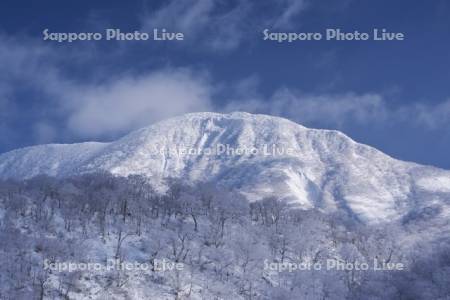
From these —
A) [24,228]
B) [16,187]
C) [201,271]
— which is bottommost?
[201,271]

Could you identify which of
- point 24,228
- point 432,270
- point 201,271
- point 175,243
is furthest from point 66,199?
point 432,270

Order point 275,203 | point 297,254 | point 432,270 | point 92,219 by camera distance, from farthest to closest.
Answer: point 275,203, point 297,254, point 92,219, point 432,270

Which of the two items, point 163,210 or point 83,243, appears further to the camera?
point 163,210

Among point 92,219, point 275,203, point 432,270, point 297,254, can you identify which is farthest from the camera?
point 275,203

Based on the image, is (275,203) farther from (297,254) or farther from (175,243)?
(175,243)

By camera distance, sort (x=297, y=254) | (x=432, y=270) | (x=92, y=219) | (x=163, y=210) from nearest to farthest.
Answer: (x=432, y=270) → (x=92, y=219) → (x=297, y=254) → (x=163, y=210)

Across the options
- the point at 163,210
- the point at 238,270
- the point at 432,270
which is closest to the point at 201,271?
the point at 238,270

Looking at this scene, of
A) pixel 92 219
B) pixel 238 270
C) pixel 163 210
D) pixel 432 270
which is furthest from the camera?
pixel 163 210

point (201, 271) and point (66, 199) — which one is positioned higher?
point (66, 199)

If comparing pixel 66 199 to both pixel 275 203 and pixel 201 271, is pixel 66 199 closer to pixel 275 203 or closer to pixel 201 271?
pixel 201 271
